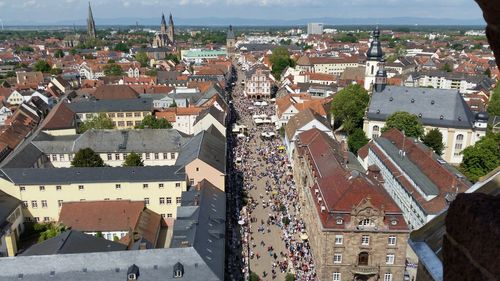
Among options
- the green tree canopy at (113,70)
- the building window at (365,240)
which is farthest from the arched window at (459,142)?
the green tree canopy at (113,70)

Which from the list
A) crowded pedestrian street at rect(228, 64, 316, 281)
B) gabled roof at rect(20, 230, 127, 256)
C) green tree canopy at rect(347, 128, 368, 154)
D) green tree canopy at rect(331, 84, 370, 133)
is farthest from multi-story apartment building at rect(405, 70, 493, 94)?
gabled roof at rect(20, 230, 127, 256)

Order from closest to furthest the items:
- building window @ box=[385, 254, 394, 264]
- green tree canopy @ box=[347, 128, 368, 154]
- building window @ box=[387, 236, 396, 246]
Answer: building window @ box=[387, 236, 396, 246], building window @ box=[385, 254, 394, 264], green tree canopy @ box=[347, 128, 368, 154]

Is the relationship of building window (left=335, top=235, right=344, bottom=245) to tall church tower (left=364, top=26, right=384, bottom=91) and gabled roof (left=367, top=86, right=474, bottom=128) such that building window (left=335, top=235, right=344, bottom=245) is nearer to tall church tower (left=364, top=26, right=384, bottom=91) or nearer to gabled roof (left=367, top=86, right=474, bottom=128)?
gabled roof (left=367, top=86, right=474, bottom=128)

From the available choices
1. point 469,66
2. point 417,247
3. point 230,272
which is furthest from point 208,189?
point 469,66

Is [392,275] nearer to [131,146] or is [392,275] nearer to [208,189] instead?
[208,189]

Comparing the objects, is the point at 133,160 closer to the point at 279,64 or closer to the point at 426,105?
the point at 426,105
